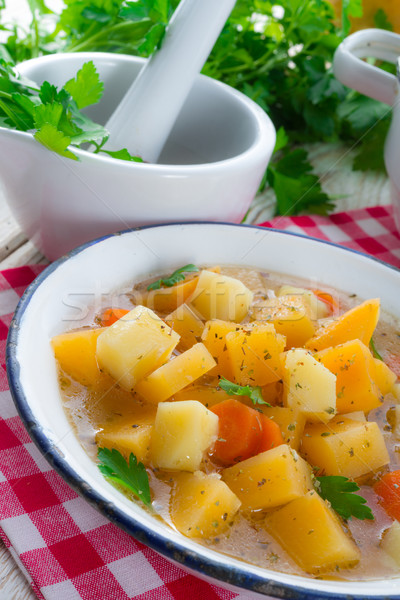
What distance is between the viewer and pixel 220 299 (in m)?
1.42

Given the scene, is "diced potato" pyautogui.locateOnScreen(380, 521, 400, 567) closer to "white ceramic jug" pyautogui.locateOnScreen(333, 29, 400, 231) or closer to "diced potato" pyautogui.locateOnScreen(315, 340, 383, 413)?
"diced potato" pyautogui.locateOnScreen(315, 340, 383, 413)

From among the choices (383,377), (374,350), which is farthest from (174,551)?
(374,350)

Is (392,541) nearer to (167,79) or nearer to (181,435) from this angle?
(181,435)

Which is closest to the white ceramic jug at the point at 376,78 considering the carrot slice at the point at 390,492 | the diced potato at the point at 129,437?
the carrot slice at the point at 390,492

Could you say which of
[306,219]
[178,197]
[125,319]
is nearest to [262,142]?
[178,197]

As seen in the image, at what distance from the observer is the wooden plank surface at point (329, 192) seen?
5.97ft

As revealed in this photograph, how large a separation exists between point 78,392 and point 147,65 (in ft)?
3.26

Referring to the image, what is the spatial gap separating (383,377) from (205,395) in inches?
14.1

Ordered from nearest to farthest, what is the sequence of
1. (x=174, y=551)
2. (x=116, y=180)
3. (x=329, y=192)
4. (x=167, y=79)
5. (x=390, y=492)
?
(x=174, y=551), (x=390, y=492), (x=116, y=180), (x=167, y=79), (x=329, y=192)

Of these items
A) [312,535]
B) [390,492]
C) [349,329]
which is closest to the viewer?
[312,535]

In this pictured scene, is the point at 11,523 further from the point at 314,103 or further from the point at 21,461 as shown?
the point at 314,103

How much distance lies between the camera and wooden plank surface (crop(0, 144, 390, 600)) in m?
1.82


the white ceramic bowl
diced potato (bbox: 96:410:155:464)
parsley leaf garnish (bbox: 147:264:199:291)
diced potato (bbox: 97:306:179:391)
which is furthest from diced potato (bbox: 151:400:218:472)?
the white ceramic bowl

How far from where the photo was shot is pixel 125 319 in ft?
4.07
